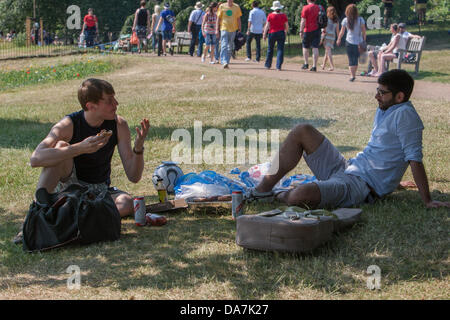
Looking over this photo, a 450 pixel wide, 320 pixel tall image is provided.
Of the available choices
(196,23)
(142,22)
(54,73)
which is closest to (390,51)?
(196,23)

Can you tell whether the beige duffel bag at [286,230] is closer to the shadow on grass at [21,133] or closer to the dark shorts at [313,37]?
the shadow on grass at [21,133]

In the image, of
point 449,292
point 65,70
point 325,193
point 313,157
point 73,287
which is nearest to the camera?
point 449,292

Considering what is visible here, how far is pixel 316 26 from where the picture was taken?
16.9 m

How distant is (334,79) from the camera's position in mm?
15609

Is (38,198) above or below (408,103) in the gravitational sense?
below

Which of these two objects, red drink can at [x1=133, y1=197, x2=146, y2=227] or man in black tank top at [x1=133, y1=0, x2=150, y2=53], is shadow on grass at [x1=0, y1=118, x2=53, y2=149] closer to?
red drink can at [x1=133, y1=197, x2=146, y2=227]

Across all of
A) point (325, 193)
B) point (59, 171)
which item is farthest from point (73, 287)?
point (325, 193)

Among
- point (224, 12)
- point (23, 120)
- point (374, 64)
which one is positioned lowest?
point (23, 120)

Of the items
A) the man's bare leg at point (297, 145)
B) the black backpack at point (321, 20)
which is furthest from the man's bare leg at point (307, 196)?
the black backpack at point (321, 20)

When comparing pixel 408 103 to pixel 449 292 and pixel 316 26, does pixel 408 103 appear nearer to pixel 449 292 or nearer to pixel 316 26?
pixel 449 292

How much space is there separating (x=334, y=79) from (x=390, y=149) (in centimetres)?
1058

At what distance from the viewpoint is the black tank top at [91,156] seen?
5.13 m

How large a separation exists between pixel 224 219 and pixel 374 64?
40.3ft

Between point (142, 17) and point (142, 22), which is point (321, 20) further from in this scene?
point (142, 22)
